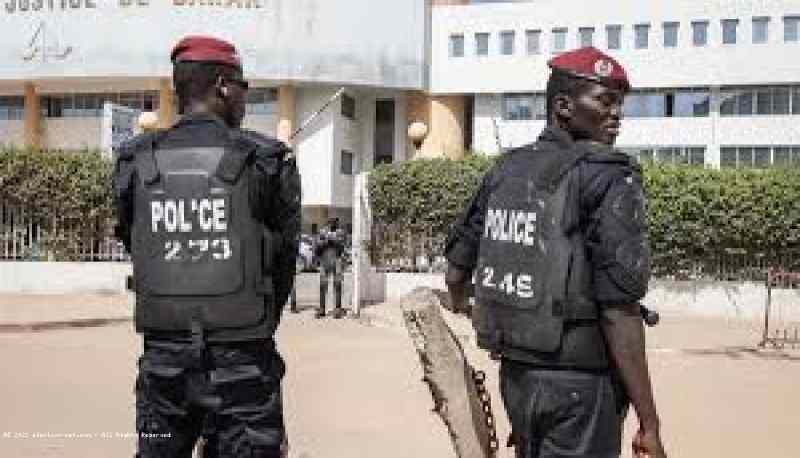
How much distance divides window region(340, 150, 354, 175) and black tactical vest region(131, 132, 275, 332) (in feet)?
A: 129

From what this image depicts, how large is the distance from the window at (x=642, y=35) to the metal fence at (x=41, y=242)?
26863 millimetres

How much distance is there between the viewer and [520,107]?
42.3 meters

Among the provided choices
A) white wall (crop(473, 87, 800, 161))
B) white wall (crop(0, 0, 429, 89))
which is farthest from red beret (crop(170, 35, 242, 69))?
white wall (crop(0, 0, 429, 89))

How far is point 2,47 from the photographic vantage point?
4191 cm

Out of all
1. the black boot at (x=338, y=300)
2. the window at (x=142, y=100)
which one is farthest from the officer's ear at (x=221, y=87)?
the window at (x=142, y=100)

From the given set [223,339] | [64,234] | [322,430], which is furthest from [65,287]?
[223,339]

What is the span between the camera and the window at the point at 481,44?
139 ft

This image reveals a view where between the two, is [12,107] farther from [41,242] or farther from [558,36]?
[41,242]

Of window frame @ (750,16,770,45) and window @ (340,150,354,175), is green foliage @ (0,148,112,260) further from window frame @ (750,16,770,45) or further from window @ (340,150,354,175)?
window frame @ (750,16,770,45)

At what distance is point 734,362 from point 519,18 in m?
31.8

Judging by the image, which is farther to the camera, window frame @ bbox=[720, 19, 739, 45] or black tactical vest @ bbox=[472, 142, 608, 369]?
window frame @ bbox=[720, 19, 739, 45]

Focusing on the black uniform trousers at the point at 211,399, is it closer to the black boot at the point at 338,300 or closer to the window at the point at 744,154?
the black boot at the point at 338,300

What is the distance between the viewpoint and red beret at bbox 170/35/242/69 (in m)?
3.21

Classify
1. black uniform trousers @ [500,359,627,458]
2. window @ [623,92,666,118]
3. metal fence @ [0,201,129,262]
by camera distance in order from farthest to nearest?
1. window @ [623,92,666,118]
2. metal fence @ [0,201,129,262]
3. black uniform trousers @ [500,359,627,458]
